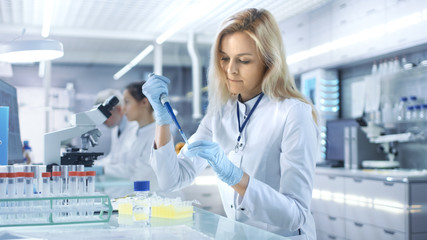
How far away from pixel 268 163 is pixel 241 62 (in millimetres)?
429

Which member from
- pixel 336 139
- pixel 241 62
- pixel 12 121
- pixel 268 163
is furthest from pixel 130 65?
pixel 268 163

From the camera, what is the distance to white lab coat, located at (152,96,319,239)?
1.69 m

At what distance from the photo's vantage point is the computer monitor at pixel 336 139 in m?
5.46

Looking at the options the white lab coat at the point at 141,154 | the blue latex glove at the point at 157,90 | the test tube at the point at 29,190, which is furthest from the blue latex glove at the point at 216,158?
the white lab coat at the point at 141,154

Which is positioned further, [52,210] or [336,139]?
[336,139]

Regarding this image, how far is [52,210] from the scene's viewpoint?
1.60m

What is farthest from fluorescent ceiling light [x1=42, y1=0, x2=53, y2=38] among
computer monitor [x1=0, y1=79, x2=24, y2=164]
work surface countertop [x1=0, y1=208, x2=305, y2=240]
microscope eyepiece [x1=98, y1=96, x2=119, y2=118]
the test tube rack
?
work surface countertop [x1=0, y1=208, x2=305, y2=240]

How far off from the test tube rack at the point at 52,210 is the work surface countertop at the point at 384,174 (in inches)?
109

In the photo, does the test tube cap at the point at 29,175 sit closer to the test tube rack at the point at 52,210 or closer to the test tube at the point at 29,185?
the test tube at the point at 29,185

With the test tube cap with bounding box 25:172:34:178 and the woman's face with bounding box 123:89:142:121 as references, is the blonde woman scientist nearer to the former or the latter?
the test tube cap with bounding box 25:172:34:178

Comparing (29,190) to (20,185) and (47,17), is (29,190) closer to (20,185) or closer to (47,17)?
(20,185)

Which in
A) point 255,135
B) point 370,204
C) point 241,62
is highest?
point 241,62

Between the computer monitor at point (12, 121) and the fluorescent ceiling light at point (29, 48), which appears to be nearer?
the computer monitor at point (12, 121)

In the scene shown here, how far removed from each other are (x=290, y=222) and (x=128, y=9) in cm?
500
